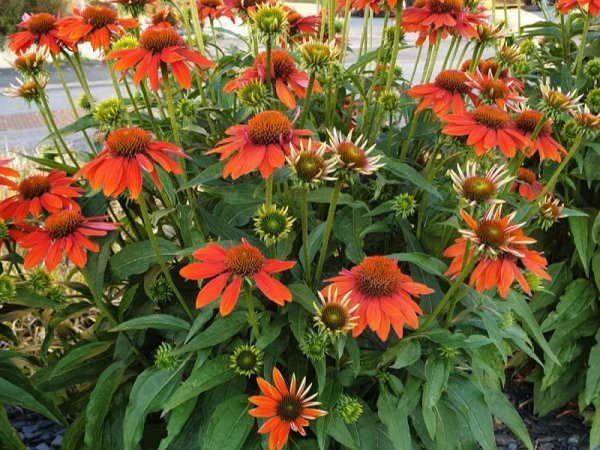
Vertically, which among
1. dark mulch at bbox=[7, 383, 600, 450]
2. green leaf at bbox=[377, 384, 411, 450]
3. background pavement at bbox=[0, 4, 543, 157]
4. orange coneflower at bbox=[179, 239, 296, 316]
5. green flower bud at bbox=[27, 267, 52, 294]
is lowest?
background pavement at bbox=[0, 4, 543, 157]

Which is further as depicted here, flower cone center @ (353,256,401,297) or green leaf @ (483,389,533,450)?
green leaf @ (483,389,533,450)

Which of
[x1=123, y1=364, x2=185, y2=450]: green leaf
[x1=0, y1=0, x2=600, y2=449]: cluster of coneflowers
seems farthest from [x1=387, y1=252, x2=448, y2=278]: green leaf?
[x1=123, y1=364, x2=185, y2=450]: green leaf

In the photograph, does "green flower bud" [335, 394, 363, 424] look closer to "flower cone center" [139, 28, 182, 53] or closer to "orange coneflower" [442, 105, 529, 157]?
"orange coneflower" [442, 105, 529, 157]

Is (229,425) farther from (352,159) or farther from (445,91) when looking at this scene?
(445,91)

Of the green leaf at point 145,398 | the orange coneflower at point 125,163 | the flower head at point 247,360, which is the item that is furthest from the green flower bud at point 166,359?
the orange coneflower at point 125,163

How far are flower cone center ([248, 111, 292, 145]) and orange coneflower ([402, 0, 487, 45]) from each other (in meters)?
0.49

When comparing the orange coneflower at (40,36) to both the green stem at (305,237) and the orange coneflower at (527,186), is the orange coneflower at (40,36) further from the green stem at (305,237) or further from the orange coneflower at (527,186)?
the orange coneflower at (527,186)

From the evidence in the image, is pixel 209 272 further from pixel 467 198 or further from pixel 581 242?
pixel 581 242

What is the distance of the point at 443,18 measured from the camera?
1.33m

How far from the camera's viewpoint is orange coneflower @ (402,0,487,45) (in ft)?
4.36

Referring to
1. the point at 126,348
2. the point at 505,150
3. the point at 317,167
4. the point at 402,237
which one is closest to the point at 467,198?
the point at 505,150

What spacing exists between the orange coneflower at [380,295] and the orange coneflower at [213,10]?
2.72 feet

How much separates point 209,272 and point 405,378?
1.74ft

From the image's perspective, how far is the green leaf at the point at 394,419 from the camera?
1116 millimetres
